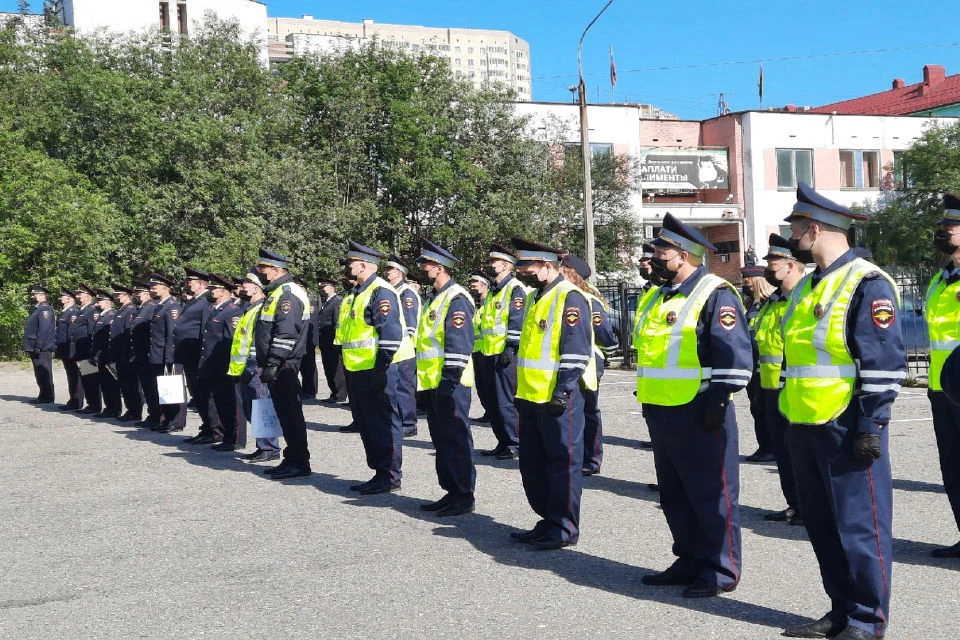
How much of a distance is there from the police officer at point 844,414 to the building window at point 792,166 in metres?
44.3

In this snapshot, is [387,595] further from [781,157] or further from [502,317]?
[781,157]

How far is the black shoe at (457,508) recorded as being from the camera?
797 cm

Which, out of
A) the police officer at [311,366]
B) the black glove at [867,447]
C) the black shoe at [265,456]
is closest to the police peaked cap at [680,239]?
the black glove at [867,447]

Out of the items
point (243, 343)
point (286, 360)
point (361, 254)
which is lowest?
point (286, 360)

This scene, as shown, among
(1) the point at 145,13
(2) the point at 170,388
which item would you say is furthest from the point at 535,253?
(1) the point at 145,13

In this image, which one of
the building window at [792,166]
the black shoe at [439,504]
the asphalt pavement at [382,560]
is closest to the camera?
the asphalt pavement at [382,560]

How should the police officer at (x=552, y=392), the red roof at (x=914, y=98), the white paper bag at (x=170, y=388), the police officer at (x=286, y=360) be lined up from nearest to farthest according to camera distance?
the police officer at (x=552, y=392) < the police officer at (x=286, y=360) < the white paper bag at (x=170, y=388) < the red roof at (x=914, y=98)

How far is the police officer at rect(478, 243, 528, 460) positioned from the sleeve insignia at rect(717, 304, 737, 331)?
193 inches

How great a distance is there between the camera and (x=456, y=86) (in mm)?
37031

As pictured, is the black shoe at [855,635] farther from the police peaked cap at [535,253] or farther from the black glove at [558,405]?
the police peaked cap at [535,253]

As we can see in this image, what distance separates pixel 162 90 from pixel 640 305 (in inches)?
1274

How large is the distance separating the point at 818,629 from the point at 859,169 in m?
47.6

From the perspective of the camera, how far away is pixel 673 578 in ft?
19.1

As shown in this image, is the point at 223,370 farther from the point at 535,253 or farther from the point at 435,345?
the point at 535,253
